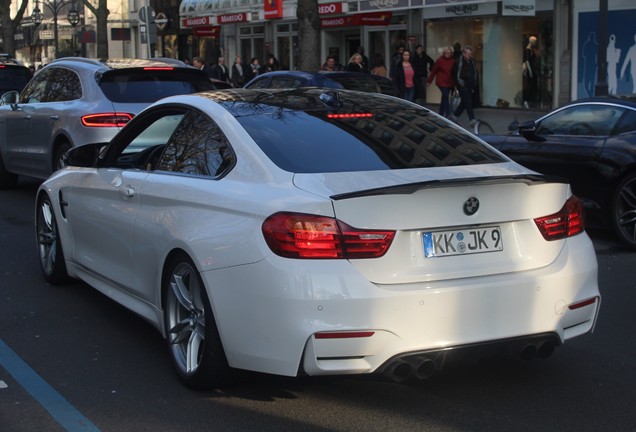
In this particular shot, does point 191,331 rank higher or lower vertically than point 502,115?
lower

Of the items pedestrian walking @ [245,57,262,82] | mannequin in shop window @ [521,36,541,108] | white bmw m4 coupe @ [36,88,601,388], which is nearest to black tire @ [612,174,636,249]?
white bmw m4 coupe @ [36,88,601,388]

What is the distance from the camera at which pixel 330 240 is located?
4359mm

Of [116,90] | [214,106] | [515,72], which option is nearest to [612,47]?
[515,72]

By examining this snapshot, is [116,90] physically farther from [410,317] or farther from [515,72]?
[515,72]

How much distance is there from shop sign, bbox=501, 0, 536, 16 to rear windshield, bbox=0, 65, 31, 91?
34.9 ft

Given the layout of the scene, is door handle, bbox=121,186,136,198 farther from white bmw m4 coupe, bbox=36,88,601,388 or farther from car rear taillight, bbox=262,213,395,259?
car rear taillight, bbox=262,213,395,259

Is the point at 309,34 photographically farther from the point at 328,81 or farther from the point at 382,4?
the point at 382,4

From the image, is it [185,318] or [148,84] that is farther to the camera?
[148,84]

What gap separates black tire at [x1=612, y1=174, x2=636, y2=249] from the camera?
919 centimetres

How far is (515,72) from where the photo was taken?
2500cm

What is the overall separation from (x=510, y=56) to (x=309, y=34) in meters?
6.76

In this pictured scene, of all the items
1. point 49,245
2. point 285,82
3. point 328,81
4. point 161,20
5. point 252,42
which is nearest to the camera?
point 49,245

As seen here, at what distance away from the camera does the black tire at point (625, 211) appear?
9.19m

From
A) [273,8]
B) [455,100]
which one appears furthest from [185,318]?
[273,8]
